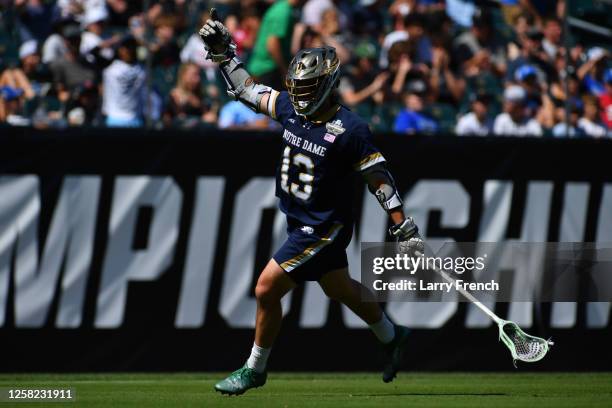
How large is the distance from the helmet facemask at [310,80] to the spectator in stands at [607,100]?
23.1 ft

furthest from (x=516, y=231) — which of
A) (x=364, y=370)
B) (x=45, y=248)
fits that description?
(x=45, y=248)

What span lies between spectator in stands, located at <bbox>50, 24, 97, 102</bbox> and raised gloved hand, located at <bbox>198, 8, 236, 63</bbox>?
3811 millimetres

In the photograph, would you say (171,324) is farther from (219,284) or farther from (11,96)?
(11,96)

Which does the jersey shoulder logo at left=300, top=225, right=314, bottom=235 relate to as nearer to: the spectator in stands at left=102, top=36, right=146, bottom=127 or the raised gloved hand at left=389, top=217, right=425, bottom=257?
the raised gloved hand at left=389, top=217, right=425, bottom=257

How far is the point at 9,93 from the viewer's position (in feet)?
41.2

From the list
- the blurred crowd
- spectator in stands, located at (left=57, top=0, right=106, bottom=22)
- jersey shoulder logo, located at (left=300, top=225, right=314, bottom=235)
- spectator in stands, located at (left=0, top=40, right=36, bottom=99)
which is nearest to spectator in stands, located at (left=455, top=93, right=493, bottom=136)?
the blurred crowd

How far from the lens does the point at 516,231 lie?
39.8ft

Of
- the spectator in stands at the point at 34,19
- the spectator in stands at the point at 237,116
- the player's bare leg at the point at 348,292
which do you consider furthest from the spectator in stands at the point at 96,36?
the player's bare leg at the point at 348,292

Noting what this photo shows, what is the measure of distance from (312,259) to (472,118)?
5.66 meters

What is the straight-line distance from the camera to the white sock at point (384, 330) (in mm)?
9344

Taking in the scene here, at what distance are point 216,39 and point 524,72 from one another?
6.66 metres

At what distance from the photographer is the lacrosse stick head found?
916cm

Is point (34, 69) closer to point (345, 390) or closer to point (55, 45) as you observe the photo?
point (55, 45)

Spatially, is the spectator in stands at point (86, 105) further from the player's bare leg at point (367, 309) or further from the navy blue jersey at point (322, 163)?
the player's bare leg at point (367, 309)
